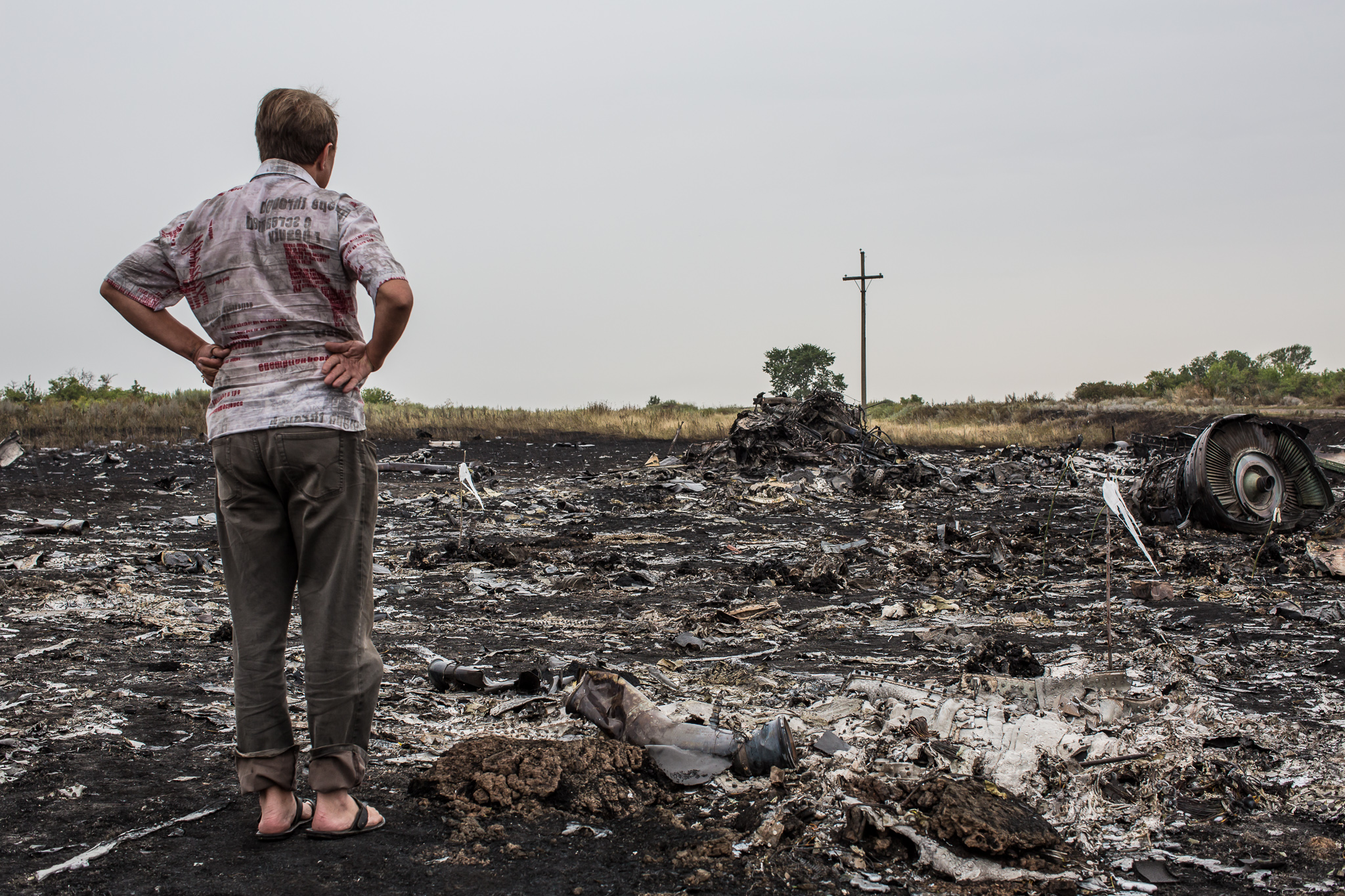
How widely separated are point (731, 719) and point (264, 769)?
5.72ft

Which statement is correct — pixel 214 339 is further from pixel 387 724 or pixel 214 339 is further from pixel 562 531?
pixel 562 531

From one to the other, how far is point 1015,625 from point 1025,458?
1417 cm

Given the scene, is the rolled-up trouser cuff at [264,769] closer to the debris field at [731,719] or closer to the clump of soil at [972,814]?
the debris field at [731,719]

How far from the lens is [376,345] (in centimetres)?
217

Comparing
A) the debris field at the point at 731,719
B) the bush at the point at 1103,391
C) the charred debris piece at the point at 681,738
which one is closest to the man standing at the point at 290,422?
the debris field at the point at 731,719

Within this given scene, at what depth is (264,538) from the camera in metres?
2.14

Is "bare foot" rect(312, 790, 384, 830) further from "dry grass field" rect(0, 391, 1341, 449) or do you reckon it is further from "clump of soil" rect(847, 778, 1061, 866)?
"dry grass field" rect(0, 391, 1341, 449)

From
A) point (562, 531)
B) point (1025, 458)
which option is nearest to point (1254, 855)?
point (562, 531)

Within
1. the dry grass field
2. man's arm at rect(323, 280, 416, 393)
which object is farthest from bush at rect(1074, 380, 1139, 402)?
man's arm at rect(323, 280, 416, 393)

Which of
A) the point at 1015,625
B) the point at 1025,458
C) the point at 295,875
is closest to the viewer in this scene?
the point at 295,875

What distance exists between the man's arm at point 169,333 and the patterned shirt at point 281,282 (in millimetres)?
43

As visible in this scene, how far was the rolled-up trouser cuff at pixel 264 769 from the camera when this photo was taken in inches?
85.6

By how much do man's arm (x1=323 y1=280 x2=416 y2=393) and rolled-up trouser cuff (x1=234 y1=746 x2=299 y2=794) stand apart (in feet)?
3.14

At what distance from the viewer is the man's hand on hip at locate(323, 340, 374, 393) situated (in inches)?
83.6
